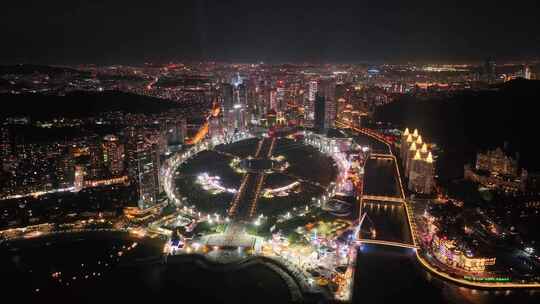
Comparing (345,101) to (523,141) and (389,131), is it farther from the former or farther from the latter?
(523,141)

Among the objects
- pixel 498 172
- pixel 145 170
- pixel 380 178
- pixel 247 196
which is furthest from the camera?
pixel 380 178

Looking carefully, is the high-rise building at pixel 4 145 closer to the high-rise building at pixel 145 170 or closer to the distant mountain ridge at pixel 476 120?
the high-rise building at pixel 145 170

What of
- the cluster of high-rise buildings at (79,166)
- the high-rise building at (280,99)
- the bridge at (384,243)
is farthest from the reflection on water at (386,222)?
the high-rise building at (280,99)

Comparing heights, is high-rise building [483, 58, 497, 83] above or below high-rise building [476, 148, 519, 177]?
above

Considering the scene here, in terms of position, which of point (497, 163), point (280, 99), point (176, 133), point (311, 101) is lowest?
point (497, 163)

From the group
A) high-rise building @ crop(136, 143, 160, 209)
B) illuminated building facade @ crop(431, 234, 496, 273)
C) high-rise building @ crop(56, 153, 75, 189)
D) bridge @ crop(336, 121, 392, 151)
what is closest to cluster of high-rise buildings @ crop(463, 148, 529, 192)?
bridge @ crop(336, 121, 392, 151)

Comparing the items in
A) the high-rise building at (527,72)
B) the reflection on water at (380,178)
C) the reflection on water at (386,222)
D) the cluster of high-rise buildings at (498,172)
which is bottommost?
the reflection on water at (386,222)

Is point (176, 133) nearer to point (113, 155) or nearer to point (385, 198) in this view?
point (113, 155)

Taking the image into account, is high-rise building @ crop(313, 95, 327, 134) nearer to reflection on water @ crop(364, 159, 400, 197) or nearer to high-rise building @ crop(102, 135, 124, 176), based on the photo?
reflection on water @ crop(364, 159, 400, 197)

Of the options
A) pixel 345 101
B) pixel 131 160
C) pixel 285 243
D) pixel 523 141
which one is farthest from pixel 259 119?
pixel 285 243

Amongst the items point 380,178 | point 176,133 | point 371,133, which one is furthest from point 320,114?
point 176,133

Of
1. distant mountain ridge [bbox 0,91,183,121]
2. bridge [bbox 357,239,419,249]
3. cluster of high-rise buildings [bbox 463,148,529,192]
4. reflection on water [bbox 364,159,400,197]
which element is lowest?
bridge [bbox 357,239,419,249]

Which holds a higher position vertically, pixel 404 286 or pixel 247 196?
pixel 247 196
